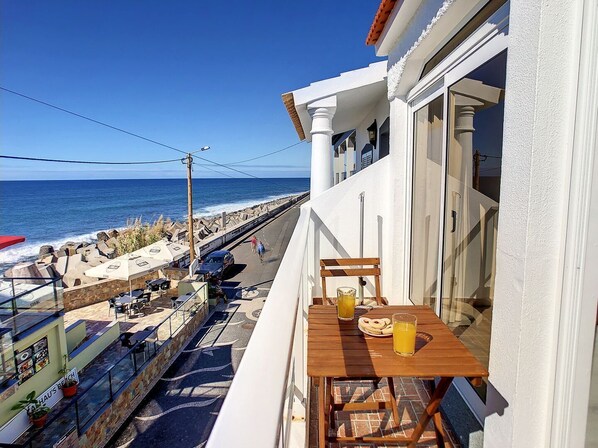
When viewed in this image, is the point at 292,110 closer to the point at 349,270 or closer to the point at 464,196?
the point at 349,270

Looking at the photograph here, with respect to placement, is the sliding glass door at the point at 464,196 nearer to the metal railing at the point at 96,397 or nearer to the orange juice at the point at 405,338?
the orange juice at the point at 405,338

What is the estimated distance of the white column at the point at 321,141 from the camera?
15.4 feet

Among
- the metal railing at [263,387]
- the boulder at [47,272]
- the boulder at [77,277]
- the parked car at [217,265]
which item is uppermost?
the metal railing at [263,387]

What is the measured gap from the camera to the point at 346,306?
170 centimetres

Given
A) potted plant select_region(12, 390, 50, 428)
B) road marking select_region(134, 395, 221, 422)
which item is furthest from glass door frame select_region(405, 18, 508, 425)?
potted plant select_region(12, 390, 50, 428)

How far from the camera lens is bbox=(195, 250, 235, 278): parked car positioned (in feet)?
36.3

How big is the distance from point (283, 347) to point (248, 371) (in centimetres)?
16

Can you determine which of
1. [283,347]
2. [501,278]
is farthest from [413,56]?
[283,347]

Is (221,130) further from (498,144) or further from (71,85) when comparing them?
(498,144)

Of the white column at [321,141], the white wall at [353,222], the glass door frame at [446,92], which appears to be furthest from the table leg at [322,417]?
the white column at [321,141]

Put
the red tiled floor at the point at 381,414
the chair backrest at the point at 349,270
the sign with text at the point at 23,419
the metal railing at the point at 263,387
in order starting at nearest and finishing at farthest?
the metal railing at the point at 263,387
the red tiled floor at the point at 381,414
the chair backrest at the point at 349,270
the sign with text at the point at 23,419

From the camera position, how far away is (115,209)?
5066cm

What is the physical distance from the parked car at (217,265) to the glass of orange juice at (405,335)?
9944 millimetres

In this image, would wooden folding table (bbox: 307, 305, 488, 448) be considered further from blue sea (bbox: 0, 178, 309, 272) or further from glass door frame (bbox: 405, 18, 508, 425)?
blue sea (bbox: 0, 178, 309, 272)
